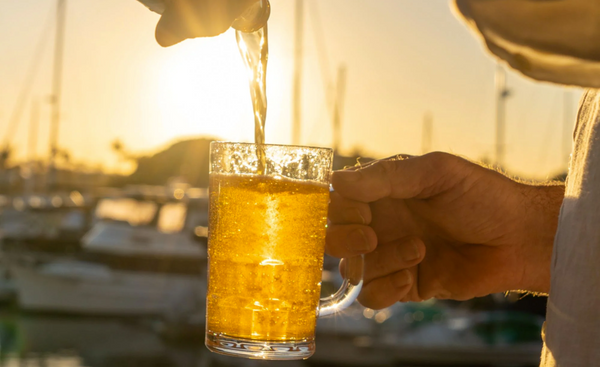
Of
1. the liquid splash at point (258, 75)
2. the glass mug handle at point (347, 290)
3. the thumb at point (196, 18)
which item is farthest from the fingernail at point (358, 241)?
the thumb at point (196, 18)

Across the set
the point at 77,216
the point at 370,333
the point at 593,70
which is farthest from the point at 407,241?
the point at 77,216

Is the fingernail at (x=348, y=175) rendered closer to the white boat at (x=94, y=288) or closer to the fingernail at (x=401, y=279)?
the fingernail at (x=401, y=279)

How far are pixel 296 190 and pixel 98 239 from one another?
2077cm

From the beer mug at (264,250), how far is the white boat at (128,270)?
18.9 m

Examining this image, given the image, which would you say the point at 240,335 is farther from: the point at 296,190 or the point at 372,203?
the point at 372,203

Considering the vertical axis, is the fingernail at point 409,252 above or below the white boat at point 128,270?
above

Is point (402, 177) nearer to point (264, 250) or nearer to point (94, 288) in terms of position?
point (264, 250)

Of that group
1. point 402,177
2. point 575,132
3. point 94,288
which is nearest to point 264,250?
point 402,177

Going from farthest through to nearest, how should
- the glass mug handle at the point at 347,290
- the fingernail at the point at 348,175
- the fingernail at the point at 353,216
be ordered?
1. the fingernail at the point at 353,216
2. the fingernail at the point at 348,175
3. the glass mug handle at the point at 347,290

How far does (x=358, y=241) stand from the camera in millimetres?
2254

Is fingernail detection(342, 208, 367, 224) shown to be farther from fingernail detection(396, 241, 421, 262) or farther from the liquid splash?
the liquid splash

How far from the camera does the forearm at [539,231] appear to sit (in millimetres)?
2436

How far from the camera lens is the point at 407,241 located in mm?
2484

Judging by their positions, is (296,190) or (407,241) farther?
(407,241)
